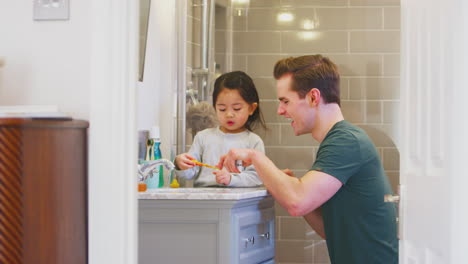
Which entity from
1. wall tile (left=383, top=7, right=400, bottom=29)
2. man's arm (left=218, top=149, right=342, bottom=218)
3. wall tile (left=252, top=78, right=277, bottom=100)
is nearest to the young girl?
man's arm (left=218, top=149, right=342, bottom=218)

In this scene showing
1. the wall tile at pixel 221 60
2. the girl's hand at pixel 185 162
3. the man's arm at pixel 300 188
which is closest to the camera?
the man's arm at pixel 300 188

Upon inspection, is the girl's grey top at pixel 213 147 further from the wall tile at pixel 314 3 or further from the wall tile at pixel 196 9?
the wall tile at pixel 314 3

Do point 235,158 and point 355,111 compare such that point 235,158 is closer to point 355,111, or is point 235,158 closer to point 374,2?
point 355,111

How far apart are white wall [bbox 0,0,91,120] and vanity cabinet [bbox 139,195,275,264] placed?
2.62 ft

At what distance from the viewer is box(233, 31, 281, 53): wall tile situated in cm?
382

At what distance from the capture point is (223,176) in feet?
9.19

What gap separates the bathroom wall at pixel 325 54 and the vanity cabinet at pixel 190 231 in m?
1.47

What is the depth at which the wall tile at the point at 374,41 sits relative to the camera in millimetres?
3793

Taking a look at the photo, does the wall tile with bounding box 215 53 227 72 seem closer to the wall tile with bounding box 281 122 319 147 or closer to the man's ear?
the wall tile with bounding box 281 122 319 147

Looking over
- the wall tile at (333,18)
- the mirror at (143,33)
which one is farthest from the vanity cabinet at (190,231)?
the wall tile at (333,18)

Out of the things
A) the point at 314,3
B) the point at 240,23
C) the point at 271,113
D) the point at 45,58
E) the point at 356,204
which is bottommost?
the point at 356,204

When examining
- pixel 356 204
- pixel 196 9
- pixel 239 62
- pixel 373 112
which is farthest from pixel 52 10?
pixel 373 112

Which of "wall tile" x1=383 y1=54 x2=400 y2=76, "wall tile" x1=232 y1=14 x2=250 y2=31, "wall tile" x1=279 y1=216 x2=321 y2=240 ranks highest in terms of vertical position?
"wall tile" x1=232 y1=14 x2=250 y2=31

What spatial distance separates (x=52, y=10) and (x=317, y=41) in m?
2.34
